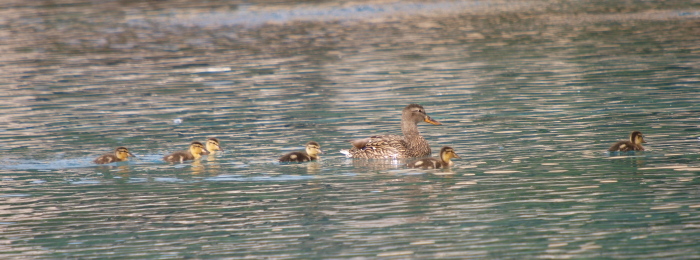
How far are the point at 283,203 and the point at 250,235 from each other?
1.52m

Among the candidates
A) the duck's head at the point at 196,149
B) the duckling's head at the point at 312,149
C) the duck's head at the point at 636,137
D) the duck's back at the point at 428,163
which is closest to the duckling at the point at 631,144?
the duck's head at the point at 636,137

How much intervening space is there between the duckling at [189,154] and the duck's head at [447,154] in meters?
3.72

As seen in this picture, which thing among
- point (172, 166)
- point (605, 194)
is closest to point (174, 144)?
point (172, 166)

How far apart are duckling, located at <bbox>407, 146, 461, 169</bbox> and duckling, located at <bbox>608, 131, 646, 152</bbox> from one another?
2.23 m

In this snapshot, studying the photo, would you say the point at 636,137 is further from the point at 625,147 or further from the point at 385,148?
the point at 385,148

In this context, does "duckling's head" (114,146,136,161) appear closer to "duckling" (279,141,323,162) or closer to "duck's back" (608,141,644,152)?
"duckling" (279,141,323,162)

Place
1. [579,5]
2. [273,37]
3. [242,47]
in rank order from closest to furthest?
[242,47] → [273,37] → [579,5]

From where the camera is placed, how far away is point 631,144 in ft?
47.4

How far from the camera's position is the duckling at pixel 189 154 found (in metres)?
15.3

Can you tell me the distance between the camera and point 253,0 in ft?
168

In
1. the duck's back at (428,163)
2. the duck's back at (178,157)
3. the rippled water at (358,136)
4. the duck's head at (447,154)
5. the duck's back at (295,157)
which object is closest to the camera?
the rippled water at (358,136)

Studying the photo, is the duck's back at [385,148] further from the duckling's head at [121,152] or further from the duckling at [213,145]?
the duckling's head at [121,152]

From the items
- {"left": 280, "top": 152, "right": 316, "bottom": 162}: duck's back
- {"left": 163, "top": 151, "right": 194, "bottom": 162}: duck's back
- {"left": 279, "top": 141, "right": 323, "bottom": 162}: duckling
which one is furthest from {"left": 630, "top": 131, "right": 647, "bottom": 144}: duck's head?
{"left": 163, "top": 151, "right": 194, "bottom": 162}: duck's back

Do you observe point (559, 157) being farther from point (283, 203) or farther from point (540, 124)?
point (283, 203)
